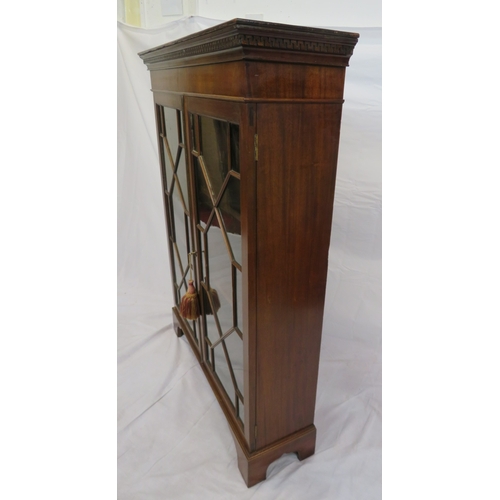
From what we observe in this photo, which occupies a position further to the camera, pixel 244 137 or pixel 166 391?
pixel 166 391

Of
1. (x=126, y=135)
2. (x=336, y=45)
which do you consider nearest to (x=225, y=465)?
(x=336, y=45)

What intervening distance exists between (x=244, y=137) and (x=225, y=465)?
39.3 inches

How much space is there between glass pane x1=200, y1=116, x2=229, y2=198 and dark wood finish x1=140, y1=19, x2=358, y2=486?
3 cm

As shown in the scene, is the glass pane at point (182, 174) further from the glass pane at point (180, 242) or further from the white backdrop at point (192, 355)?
the white backdrop at point (192, 355)

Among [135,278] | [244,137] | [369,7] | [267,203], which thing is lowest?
[135,278]

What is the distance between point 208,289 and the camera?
A: 1.29 metres

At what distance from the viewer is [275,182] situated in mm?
861

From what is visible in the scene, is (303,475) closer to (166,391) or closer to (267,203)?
(166,391)

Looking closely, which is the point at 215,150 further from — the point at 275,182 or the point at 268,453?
the point at 268,453

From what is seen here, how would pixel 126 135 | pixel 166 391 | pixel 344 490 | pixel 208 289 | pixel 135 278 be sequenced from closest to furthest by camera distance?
1. pixel 344 490
2. pixel 208 289
3. pixel 166 391
4. pixel 126 135
5. pixel 135 278

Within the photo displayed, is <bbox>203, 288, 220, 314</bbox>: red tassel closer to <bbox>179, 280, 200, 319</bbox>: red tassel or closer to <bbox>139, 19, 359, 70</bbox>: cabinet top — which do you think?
<bbox>179, 280, 200, 319</bbox>: red tassel

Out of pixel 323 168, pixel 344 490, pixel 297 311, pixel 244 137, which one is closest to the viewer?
pixel 244 137

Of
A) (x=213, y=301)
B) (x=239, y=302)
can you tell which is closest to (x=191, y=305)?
(x=213, y=301)

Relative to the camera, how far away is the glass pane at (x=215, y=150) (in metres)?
→ 0.94
